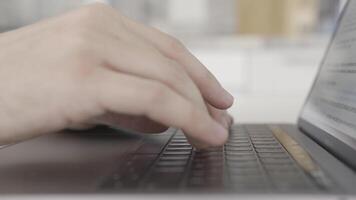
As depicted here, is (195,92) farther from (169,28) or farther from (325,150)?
(169,28)

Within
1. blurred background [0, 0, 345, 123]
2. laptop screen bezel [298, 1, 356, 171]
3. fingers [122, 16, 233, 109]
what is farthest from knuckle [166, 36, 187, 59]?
blurred background [0, 0, 345, 123]

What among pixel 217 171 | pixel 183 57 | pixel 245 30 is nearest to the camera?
pixel 217 171

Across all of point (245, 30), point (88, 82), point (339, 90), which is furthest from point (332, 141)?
point (245, 30)

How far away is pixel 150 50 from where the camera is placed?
41cm

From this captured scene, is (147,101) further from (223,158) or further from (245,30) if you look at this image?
(245,30)

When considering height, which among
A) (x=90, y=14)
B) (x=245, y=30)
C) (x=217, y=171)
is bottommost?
(x=217, y=171)

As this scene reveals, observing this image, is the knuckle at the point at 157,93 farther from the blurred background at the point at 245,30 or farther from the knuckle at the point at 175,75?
the blurred background at the point at 245,30

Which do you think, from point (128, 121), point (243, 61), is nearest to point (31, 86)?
point (128, 121)

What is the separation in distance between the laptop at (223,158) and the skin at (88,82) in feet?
0.10

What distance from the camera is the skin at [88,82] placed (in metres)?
0.36

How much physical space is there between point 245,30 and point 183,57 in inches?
78.8

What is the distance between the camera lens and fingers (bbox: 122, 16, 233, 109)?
0.46 m

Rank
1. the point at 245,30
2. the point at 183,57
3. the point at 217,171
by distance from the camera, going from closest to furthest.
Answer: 1. the point at 217,171
2. the point at 183,57
3. the point at 245,30

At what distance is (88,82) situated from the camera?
361mm
